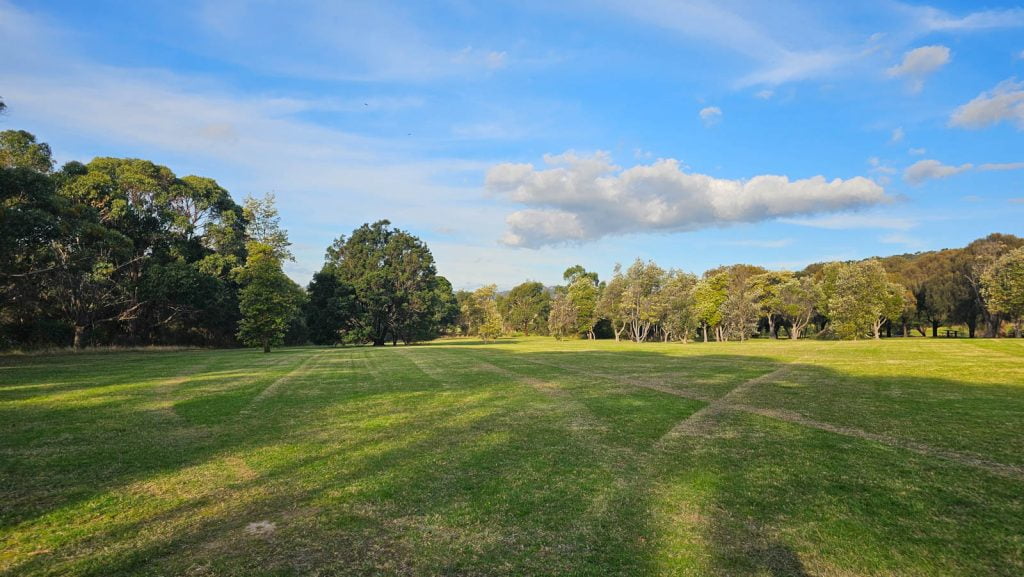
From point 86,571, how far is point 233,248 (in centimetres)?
5300

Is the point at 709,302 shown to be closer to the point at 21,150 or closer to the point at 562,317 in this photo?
the point at 562,317

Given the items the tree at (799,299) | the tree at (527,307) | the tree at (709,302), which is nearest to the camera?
the tree at (709,302)

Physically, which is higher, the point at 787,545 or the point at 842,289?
the point at 842,289

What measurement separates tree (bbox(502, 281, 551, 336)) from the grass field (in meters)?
94.8

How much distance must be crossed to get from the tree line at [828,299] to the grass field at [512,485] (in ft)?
167

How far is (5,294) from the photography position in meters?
30.3

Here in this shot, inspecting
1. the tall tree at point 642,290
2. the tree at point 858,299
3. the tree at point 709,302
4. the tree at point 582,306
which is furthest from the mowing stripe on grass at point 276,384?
the tree at point 858,299

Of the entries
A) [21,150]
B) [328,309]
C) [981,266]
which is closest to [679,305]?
[981,266]

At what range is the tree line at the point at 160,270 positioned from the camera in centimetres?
2808

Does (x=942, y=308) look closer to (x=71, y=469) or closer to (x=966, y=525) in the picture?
(x=966, y=525)

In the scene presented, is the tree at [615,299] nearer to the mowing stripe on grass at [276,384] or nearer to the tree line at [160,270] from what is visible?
the tree line at [160,270]

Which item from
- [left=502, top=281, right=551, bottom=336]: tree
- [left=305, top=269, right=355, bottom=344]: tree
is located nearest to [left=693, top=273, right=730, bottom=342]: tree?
[left=502, top=281, right=551, bottom=336]: tree

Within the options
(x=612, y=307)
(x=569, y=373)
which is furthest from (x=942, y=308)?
(x=569, y=373)

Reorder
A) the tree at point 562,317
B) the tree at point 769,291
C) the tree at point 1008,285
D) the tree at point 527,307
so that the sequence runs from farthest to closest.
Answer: the tree at point 527,307
the tree at point 562,317
the tree at point 769,291
the tree at point 1008,285
